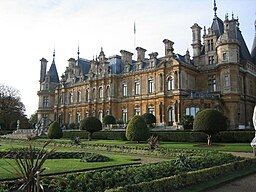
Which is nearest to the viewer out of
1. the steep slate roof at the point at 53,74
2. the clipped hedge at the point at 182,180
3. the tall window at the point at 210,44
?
the clipped hedge at the point at 182,180

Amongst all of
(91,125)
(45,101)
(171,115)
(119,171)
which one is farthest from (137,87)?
(119,171)

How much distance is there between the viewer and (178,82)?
3647 cm

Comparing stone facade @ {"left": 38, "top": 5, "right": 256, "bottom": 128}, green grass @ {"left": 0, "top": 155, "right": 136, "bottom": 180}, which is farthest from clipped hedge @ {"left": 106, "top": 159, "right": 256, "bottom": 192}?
stone facade @ {"left": 38, "top": 5, "right": 256, "bottom": 128}

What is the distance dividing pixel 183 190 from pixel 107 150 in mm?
13186

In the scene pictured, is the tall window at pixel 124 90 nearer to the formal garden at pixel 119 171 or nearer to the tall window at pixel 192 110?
the tall window at pixel 192 110

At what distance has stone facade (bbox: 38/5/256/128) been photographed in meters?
35.2

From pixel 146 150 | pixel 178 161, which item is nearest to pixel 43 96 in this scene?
pixel 146 150

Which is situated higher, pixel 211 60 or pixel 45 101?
pixel 211 60

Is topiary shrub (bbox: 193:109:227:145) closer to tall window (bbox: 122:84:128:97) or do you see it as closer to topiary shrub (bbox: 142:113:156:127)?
topiary shrub (bbox: 142:113:156:127)

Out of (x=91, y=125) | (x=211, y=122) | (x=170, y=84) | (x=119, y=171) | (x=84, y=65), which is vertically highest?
(x=84, y=65)

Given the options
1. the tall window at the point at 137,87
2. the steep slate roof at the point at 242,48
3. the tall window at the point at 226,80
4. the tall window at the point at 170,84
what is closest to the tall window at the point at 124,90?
the tall window at the point at 137,87

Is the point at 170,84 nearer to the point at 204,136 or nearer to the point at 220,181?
the point at 204,136

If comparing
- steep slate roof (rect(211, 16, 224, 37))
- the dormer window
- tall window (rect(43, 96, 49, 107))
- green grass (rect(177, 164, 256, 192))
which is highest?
steep slate roof (rect(211, 16, 224, 37))

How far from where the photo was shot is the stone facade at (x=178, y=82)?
35.2m
